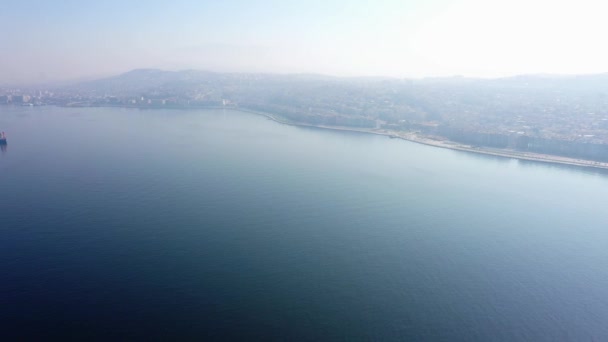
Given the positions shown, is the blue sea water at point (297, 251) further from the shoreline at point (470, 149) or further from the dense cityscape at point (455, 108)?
the dense cityscape at point (455, 108)

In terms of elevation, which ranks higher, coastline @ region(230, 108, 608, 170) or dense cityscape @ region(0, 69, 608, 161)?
dense cityscape @ region(0, 69, 608, 161)

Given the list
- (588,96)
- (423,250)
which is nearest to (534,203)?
(423,250)

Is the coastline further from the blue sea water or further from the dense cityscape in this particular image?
the blue sea water

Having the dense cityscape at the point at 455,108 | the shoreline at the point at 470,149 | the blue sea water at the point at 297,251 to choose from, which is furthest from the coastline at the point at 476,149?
the blue sea water at the point at 297,251

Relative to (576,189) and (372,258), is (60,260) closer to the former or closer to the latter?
(372,258)

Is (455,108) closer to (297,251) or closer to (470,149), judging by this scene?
(470,149)

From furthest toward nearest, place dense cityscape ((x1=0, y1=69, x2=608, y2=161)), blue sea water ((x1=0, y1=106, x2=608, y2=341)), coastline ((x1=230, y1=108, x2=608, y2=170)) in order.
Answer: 1. dense cityscape ((x1=0, y1=69, x2=608, y2=161))
2. coastline ((x1=230, y1=108, x2=608, y2=170))
3. blue sea water ((x1=0, y1=106, x2=608, y2=341))

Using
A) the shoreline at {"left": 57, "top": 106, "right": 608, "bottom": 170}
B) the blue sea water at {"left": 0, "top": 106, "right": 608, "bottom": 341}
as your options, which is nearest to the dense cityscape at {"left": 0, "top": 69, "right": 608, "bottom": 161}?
the shoreline at {"left": 57, "top": 106, "right": 608, "bottom": 170}

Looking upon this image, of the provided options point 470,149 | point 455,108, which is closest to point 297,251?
point 470,149
